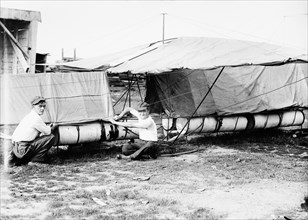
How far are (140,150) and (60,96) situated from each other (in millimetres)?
2355

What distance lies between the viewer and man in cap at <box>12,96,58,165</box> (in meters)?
8.46

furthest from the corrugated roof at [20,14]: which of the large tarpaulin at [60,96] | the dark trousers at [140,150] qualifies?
the dark trousers at [140,150]

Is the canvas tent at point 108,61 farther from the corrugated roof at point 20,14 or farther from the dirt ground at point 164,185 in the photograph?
the corrugated roof at point 20,14

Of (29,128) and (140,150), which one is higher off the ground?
(29,128)

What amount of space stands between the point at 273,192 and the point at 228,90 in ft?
20.2

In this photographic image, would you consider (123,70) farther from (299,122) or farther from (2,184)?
(299,122)

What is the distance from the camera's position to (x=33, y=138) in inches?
338

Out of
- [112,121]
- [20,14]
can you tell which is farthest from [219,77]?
[20,14]

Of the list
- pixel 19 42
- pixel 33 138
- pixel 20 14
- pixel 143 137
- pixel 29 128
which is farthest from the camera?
pixel 19 42

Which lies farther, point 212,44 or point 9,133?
point 212,44

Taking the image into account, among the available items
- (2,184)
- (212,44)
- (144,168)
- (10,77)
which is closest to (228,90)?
(212,44)

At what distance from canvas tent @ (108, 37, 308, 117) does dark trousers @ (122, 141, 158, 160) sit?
190 centimetres

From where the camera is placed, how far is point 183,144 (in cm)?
1191

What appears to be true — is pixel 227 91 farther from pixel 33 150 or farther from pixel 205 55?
pixel 33 150
